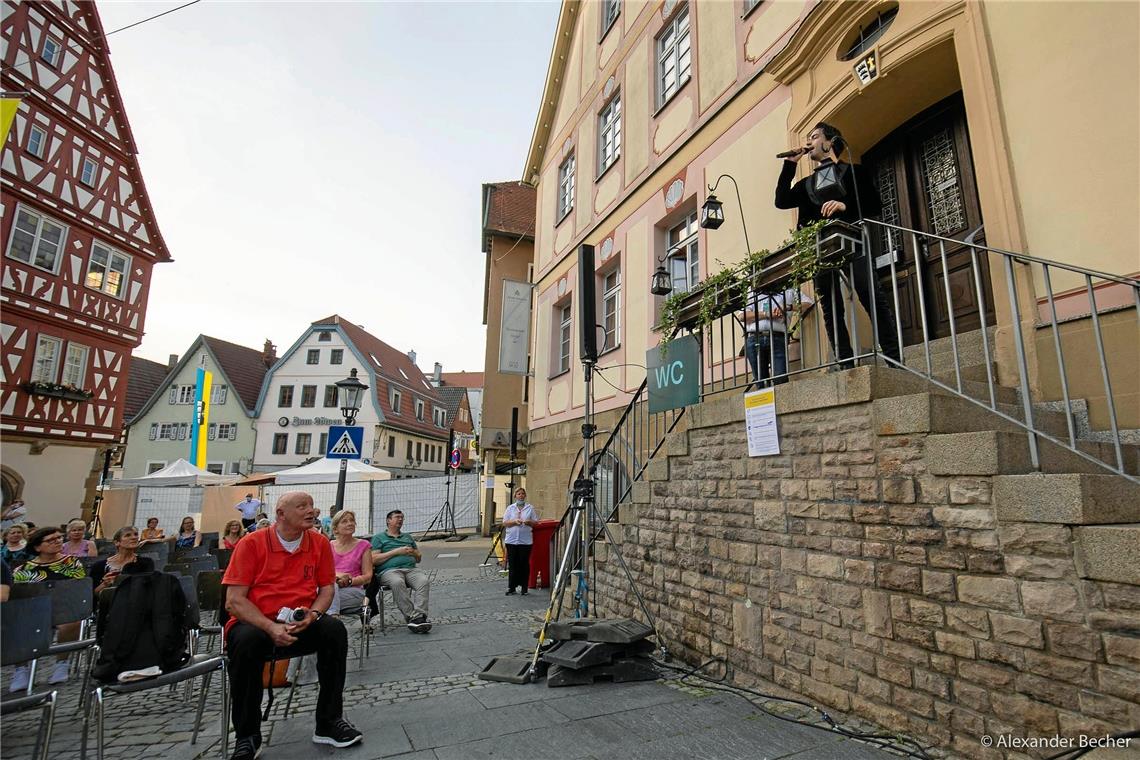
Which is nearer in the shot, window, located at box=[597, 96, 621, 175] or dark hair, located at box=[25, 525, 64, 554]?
dark hair, located at box=[25, 525, 64, 554]

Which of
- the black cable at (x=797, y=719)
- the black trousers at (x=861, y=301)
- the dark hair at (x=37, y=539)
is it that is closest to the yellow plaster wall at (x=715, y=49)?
the black trousers at (x=861, y=301)

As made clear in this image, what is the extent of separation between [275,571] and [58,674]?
312 centimetres

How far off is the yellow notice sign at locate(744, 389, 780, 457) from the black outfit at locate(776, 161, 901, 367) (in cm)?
60

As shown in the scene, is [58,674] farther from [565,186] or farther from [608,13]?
[608,13]

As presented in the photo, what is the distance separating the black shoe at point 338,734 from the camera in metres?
3.49

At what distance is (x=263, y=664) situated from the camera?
3.57m

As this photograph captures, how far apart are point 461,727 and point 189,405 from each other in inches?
1434

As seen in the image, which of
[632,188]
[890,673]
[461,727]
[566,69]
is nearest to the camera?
[890,673]

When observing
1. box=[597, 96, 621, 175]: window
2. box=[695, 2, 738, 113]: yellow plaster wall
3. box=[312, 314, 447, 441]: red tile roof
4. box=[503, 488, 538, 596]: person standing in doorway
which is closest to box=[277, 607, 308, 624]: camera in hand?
box=[503, 488, 538, 596]: person standing in doorway

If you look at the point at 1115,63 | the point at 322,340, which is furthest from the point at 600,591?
the point at 322,340

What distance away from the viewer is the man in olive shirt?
6.83 m

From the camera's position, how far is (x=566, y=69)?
15.2 metres

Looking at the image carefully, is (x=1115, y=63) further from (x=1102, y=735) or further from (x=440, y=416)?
(x=440, y=416)

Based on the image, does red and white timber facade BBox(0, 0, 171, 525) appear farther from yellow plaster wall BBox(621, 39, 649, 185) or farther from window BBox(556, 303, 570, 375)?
yellow plaster wall BBox(621, 39, 649, 185)
